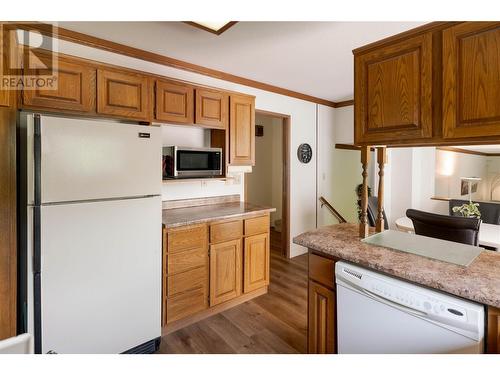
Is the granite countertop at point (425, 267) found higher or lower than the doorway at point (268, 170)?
lower

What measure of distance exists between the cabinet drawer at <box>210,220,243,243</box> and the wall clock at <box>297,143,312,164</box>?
185 cm

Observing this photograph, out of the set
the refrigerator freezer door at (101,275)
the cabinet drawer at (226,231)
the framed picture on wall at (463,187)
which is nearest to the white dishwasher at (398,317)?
the cabinet drawer at (226,231)

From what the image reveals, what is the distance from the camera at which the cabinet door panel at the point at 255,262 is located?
271cm

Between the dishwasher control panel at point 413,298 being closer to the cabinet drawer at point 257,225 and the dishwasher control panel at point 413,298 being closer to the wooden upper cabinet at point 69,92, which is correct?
the cabinet drawer at point 257,225

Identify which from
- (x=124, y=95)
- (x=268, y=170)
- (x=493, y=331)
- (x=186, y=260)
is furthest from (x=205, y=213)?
(x=268, y=170)

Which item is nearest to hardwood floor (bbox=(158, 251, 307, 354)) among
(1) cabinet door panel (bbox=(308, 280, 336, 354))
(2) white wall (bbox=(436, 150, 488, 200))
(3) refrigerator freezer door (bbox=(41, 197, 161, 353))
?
(3) refrigerator freezer door (bbox=(41, 197, 161, 353))

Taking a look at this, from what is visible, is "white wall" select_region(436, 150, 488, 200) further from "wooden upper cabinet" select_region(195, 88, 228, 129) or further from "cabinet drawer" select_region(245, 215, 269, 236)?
"wooden upper cabinet" select_region(195, 88, 228, 129)

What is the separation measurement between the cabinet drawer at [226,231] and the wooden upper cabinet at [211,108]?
3.19 feet

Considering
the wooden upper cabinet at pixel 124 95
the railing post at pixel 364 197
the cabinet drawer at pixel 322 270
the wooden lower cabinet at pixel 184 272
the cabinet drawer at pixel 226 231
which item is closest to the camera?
the cabinet drawer at pixel 322 270

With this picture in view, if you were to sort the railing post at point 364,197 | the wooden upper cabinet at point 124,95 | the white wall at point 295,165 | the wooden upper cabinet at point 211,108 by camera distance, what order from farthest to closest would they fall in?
the white wall at point 295,165, the wooden upper cabinet at point 211,108, the wooden upper cabinet at point 124,95, the railing post at point 364,197

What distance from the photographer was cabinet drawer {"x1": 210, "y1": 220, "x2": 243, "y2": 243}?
7.99 ft

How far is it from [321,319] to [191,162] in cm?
170

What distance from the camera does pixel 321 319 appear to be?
5.32 feet
